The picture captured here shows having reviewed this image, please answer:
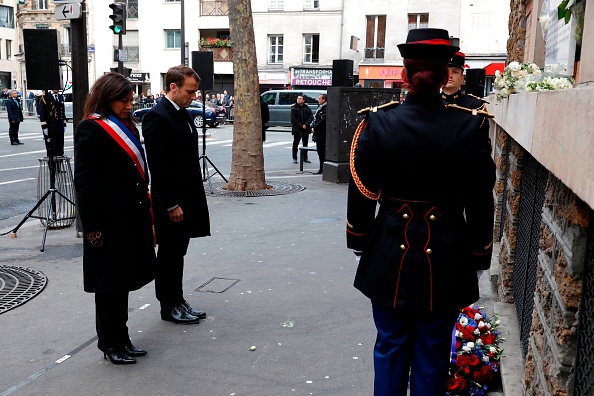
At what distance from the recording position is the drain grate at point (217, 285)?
6234mm

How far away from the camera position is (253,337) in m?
5.05

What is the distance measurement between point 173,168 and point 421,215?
2.57 metres

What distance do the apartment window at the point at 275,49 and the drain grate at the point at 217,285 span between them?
3700cm

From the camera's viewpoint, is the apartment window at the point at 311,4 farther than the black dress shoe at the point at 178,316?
Yes

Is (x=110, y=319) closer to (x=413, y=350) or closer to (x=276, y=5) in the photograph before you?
(x=413, y=350)

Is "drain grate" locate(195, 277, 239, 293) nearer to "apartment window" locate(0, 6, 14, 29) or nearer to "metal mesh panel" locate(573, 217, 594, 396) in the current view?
"metal mesh panel" locate(573, 217, 594, 396)

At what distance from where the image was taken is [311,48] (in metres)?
41.5

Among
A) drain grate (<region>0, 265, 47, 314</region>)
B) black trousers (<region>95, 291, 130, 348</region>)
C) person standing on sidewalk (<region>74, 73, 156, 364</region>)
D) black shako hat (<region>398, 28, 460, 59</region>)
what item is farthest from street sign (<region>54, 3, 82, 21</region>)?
black shako hat (<region>398, 28, 460, 59</region>)

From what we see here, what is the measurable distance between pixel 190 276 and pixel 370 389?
299 cm

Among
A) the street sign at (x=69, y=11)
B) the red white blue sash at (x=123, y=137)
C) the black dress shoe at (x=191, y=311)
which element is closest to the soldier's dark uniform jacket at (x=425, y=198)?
the red white blue sash at (x=123, y=137)

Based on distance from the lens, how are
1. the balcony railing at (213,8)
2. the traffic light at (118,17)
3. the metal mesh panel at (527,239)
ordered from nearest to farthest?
the metal mesh panel at (527,239)
the traffic light at (118,17)
the balcony railing at (213,8)

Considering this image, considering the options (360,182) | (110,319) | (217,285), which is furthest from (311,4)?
(360,182)

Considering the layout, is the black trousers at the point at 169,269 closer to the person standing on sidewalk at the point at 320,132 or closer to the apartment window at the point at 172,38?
the person standing on sidewalk at the point at 320,132

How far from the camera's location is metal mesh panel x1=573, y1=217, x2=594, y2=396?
214 centimetres
